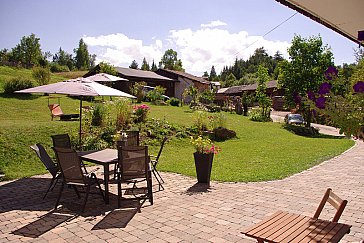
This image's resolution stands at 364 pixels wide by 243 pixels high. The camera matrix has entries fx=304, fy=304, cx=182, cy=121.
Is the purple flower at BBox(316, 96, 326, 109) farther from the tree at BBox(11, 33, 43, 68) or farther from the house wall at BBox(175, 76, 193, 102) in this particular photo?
the tree at BBox(11, 33, 43, 68)

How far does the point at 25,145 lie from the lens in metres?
8.93

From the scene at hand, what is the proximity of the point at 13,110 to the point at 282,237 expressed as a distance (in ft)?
54.5

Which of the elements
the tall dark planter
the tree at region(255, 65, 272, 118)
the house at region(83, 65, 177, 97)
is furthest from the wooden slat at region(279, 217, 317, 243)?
the house at region(83, 65, 177, 97)

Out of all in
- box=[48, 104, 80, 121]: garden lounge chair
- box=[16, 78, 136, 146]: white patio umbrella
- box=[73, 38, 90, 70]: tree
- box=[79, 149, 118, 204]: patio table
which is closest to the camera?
box=[79, 149, 118, 204]: patio table

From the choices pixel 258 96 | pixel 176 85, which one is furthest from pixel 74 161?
pixel 176 85

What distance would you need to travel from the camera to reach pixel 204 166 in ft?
21.8

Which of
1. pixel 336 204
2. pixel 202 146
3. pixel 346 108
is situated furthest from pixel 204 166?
pixel 346 108

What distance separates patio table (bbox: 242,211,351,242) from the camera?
8.50 ft

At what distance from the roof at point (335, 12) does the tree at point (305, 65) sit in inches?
777

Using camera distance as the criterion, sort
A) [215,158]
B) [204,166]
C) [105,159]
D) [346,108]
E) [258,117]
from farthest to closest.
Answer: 1. [258,117]
2. [215,158]
3. [204,166]
4. [105,159]
5. [346,108]

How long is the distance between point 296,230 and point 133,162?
306cm

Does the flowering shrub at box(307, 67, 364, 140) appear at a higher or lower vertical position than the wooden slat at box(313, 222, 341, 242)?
higher

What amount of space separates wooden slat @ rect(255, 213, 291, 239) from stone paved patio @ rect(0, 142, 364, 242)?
3.54ft

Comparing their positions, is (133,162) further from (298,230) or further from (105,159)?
(298,230)
